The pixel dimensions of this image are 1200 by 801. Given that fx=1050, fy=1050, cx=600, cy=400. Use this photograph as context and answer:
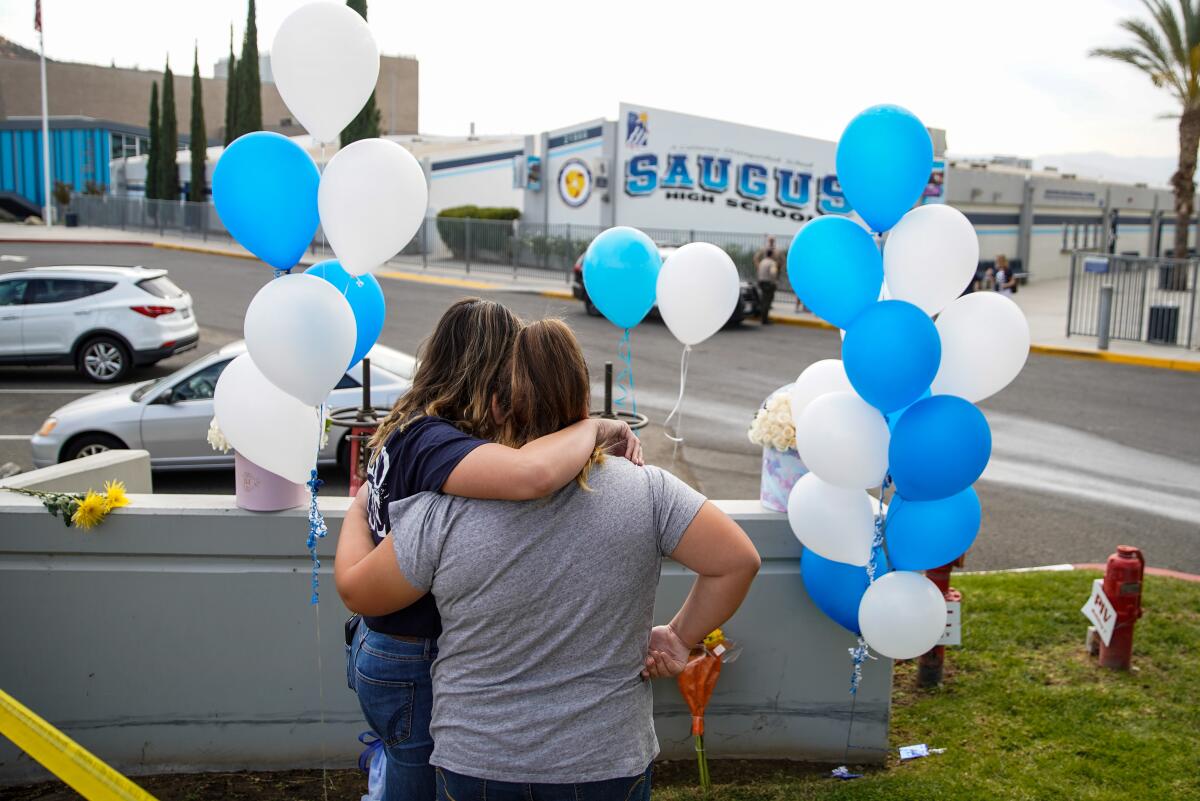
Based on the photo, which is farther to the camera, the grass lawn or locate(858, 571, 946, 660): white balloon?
the grass lawn

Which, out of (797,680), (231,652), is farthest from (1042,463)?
(231,652)

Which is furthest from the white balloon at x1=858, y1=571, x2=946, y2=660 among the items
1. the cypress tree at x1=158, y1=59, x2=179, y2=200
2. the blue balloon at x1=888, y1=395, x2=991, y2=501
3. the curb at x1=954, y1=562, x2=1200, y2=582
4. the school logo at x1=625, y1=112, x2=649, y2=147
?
the cypress tree at x1=158, y1=59, x2=179, y2=200

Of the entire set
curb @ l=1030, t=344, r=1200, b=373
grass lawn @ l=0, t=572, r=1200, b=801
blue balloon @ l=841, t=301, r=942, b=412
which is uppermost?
Result: blue balloon @ l=841, t=301, r=942, b=412

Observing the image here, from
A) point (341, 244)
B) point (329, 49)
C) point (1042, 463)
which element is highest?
point (329, 49)

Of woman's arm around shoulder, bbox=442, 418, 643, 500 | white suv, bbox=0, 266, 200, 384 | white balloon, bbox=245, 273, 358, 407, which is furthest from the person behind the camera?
white suv, bbox=0, 266, 200, 384

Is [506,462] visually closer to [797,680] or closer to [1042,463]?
[797,680]

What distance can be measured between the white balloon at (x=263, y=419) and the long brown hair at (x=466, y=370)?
4.30 ft

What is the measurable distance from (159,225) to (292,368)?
4294 centimetres

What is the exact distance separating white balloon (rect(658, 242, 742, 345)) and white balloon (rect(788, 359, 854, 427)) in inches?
37.3

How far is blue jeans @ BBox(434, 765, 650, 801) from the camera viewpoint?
2.18 metres

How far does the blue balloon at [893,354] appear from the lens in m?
3.57

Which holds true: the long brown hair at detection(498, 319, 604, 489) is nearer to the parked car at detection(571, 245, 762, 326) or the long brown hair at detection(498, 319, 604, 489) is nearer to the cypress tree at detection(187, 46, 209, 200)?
the parked car at detection(571, 245, 762, 326)

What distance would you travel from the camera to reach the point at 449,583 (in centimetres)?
217

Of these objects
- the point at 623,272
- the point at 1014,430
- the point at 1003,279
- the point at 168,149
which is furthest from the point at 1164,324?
the point at 168,149
